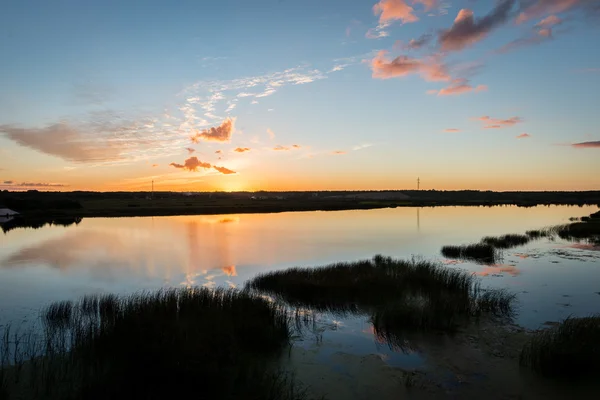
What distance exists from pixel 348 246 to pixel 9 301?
79.6 ft

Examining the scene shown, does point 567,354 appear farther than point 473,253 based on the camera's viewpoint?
No

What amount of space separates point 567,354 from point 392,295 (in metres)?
7.21

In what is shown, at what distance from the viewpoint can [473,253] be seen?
28609 mm

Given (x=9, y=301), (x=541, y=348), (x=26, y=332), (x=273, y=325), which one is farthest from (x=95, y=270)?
(x=541, y=348)

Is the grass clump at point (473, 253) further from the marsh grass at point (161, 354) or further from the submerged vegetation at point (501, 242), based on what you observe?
the marsh grass at point (161, 354)

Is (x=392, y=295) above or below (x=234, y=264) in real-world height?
above

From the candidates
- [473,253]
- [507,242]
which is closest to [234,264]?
[473,253]

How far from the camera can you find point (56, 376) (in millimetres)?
8422

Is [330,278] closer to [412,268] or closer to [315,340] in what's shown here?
[412,268]

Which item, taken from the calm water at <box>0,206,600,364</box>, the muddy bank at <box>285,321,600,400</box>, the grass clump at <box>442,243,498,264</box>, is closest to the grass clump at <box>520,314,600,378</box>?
the muddy bank at <box>285,321,600,400</box>

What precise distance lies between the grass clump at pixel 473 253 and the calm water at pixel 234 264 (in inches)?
35.9

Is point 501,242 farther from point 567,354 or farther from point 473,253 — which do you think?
point 567,354

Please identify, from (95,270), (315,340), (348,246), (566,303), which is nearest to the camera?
(315,340)

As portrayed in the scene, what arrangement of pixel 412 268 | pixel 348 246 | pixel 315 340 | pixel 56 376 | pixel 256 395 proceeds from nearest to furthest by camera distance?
1. pixel 256 395
2. pixel 56 376
3. pixel 315 340
4. pixel 412 268
5. pixel 348 246
